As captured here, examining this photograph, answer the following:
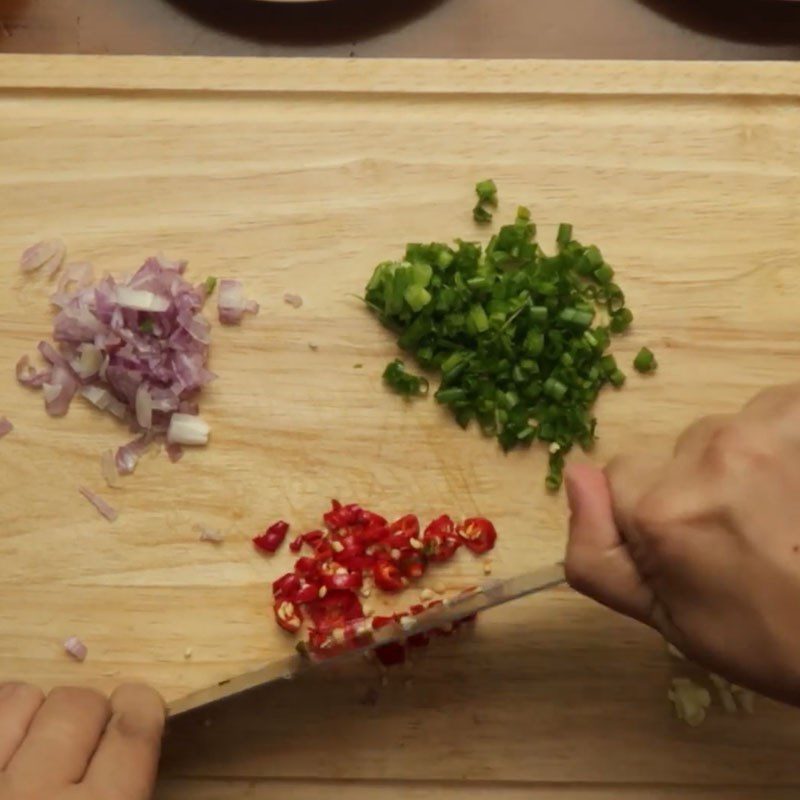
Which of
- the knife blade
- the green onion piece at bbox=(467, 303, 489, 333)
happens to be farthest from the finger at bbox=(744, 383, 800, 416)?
the green onion piece at bbox=(467, 303, 489, 333)

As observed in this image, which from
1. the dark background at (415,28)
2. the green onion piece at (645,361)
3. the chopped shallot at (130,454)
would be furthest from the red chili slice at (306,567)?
the dark background at (415,28)

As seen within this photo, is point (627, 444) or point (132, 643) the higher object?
point (627, 444)

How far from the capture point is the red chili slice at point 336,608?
1168 millimetres

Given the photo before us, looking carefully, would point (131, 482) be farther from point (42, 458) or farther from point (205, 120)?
point (205, 120)

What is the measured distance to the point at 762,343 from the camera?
1.23 metres

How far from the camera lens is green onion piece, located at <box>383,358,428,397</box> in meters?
1.21

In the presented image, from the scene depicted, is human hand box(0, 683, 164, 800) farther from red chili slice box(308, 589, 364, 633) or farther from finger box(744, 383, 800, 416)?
finger box(744, 383, 800, 416)

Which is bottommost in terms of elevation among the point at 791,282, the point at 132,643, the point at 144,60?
the point at 132,643

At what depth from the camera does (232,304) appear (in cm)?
123

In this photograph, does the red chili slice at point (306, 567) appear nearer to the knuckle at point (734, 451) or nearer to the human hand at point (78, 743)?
the human hand at point (78, 743)

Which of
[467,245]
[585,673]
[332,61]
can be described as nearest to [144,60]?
[332,61]

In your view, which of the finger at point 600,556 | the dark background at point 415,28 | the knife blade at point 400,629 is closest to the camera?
the finger at point 600,556

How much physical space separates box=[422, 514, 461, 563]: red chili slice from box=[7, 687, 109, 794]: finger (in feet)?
1.32

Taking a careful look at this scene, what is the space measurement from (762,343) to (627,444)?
0.67 ft
